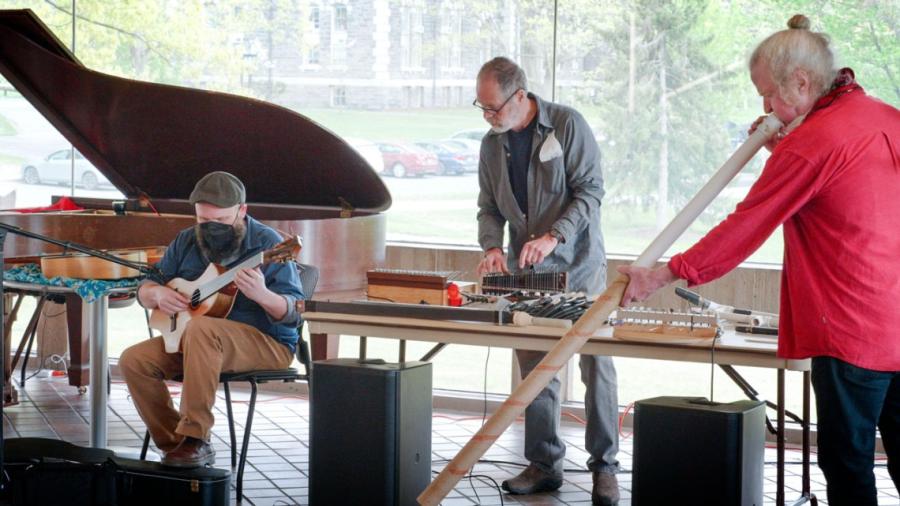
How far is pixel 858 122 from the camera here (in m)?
2.85

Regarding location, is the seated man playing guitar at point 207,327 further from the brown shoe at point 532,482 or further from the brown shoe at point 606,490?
the brown shoe at point 606,490

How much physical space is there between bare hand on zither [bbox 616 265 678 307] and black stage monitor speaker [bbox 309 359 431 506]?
88 centimetres

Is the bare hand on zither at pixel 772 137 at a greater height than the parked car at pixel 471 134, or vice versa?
the parked car at pixel 471 134

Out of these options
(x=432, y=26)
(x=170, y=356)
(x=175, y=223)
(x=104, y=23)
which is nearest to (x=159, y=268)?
(x=170, y=356)

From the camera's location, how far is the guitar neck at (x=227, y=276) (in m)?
4.45

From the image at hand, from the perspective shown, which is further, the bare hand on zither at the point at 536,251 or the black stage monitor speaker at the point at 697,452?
the bare hand on zither at the point at 536,251

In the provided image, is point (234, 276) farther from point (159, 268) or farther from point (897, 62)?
point (897, 62)

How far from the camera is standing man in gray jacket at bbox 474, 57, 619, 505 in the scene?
4266 mm

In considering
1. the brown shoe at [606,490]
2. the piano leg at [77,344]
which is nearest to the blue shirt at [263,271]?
the brown shoe at [606,490]

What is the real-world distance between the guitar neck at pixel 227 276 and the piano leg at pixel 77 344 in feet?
5.15

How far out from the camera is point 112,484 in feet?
12.7

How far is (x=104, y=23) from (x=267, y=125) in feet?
6.15

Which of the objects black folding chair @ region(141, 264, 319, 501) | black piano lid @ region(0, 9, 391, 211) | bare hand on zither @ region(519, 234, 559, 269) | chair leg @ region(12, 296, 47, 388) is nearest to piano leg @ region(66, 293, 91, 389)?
chair leg @ region(12, 296, 47, 388)

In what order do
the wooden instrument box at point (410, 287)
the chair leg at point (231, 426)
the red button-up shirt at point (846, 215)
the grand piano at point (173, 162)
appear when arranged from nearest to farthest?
the red button-up shirt at point (846, 215)
the wooden instrument box at point (410, 287)
the chair leg at point (231, 426)
the grand piano at point (173, 162)
